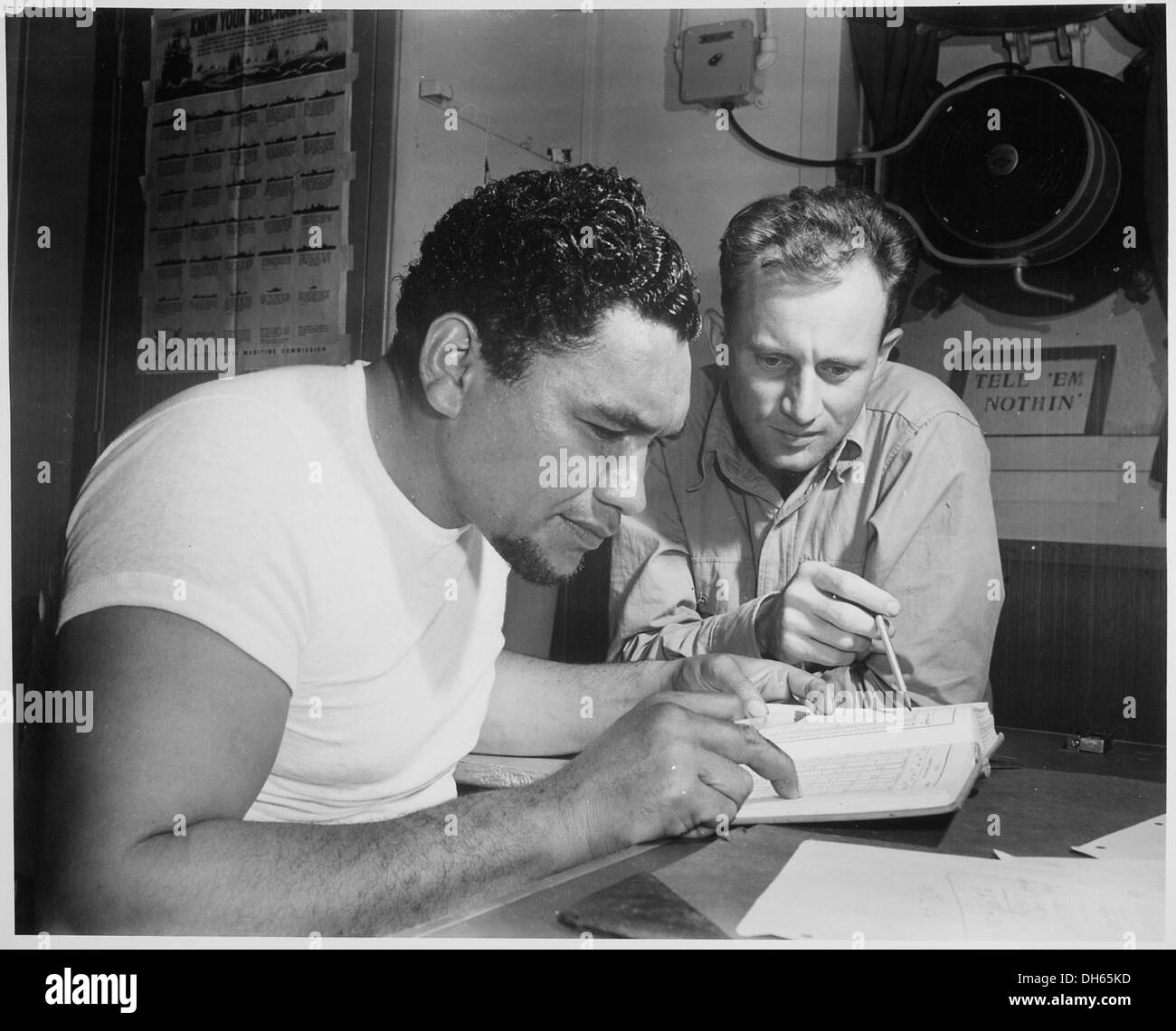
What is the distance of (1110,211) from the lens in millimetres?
1581

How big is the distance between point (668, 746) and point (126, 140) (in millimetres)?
1327

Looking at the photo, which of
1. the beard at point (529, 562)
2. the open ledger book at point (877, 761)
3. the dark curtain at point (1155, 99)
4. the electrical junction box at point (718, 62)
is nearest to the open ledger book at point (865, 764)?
the open ledger book at point (877, 761)

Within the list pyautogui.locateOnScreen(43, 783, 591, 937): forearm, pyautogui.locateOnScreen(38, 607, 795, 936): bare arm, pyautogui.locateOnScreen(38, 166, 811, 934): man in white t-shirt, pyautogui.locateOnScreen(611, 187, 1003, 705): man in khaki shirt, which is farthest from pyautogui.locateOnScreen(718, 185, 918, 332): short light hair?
pyautogui.locateOnScreen(43, 783, 591, 937): forearm

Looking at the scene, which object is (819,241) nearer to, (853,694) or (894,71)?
(894,71)

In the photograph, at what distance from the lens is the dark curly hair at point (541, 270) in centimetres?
147

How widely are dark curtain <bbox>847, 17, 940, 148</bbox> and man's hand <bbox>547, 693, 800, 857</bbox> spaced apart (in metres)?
0.96

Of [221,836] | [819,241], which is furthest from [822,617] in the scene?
[221,836]

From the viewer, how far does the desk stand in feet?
3.71

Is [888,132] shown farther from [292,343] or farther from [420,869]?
[420,869]

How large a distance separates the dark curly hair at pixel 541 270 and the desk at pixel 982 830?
0.71 m

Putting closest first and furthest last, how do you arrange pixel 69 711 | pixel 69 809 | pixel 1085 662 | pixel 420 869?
pixel 420 869
pixel 69 809
pixel 69 711
pixel 1085 662

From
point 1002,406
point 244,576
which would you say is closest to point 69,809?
point 244,576

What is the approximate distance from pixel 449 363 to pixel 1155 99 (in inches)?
46.0

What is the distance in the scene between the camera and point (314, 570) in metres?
1.41
